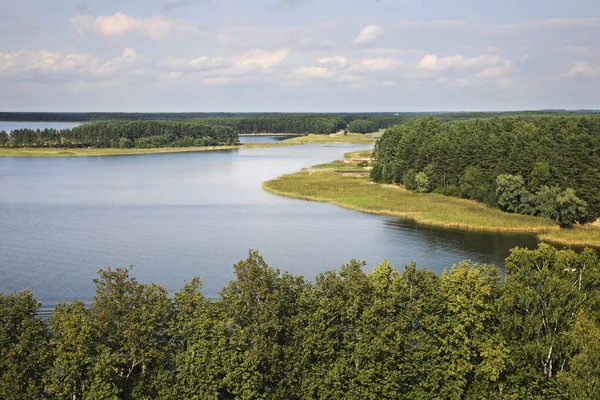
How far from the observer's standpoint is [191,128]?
163375mm

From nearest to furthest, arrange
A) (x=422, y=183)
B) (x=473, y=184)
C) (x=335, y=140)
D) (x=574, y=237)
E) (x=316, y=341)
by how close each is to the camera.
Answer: (x=316, y=341) → (x=574, y=237) → (x=473, y=184) → (x=422, y=183) → (x=335, y=140)

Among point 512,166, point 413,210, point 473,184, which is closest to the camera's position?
point 413,210

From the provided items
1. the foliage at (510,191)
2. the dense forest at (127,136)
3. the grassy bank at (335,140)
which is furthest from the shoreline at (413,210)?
the grassy bank at (335,140)

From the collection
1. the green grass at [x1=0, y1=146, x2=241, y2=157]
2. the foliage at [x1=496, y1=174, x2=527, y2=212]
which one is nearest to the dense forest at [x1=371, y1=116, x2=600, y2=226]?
the foliage at [x1=496, y1=174, x2=527, y2=212]

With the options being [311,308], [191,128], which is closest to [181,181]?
[311,308]

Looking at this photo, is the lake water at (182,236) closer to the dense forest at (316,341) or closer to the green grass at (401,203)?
the green grass at (401,203)

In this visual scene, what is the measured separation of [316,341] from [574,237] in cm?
3451

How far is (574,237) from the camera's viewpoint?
4869 centimetres

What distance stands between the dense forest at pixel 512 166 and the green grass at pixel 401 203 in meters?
1.63

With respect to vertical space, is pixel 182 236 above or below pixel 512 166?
below

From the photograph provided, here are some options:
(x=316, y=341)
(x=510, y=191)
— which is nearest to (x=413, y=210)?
(x=510, y=191)

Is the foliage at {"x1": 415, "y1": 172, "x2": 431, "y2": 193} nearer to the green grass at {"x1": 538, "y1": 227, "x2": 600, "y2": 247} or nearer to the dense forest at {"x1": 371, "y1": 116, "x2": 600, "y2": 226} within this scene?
the dense forest at {"x1": 371, "y1": 116, "x2": 600, "y2": 226}

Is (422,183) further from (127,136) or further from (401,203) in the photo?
(127,136)

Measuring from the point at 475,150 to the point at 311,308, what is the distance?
4969 cm
